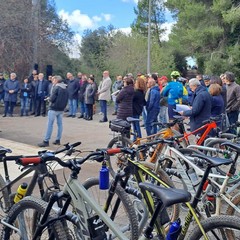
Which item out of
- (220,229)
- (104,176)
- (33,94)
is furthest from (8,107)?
(220,229)

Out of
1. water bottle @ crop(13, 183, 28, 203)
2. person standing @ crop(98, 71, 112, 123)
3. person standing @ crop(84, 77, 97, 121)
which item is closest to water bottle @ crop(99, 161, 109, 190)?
water bottle @ crop(13, 183, 28, 203)

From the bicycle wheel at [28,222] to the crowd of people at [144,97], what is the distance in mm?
4100

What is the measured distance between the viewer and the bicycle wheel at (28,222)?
107 inches

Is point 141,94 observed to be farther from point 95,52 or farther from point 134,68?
point 95,52

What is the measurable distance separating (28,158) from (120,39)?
26222 mm

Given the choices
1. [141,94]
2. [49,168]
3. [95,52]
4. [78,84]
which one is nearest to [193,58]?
[95,52]

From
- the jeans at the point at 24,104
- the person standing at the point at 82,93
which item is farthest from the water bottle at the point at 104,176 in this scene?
the jeans at the point at 24,104

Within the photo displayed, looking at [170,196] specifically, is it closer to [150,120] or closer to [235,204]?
[235,204]

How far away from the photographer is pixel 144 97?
888 cm

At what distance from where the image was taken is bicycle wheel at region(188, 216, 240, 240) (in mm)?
2549

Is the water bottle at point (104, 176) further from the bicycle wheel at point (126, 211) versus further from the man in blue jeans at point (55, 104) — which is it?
the man in blue jeans at point (55, 104)

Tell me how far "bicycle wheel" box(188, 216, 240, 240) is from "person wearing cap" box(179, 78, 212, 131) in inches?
159

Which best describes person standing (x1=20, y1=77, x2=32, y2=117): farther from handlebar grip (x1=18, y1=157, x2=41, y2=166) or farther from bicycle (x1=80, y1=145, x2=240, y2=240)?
bicycle (x1=80, y1=145, x2=240, y2=240)

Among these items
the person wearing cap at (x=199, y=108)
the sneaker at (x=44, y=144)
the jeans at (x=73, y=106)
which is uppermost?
the person wearing cap at (x=199, y=108)
